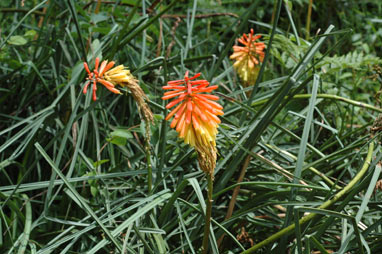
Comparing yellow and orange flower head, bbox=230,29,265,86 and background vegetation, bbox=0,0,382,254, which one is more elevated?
yellow and orange flower head, bbox=230,29,265,86

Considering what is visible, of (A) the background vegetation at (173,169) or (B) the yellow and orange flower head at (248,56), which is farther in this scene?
(B) the yellow and orange flower head at (248,56)

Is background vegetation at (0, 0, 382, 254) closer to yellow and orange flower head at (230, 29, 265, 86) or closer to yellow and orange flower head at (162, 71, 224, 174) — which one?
yellow and orange flower head at (230, 29, 265, 86)

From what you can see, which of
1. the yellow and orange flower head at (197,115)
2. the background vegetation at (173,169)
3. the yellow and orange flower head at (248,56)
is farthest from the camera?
the yellow and orange flower head at (248,56)

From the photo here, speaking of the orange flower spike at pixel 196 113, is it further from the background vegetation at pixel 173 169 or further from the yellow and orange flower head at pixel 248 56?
the yellow and orange flower head at pixel 248 56

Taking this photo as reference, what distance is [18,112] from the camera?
6.44ft

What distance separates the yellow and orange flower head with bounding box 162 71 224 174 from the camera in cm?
104

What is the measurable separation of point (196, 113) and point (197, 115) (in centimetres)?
1

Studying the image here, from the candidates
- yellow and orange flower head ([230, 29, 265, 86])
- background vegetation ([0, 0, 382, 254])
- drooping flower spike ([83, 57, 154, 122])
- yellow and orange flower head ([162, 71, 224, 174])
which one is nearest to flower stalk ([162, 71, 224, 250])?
yellow and orange flower head ([162, 71, 224, 174])

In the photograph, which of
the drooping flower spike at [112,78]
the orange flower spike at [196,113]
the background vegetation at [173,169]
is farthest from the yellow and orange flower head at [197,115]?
the background vegetation at [173,169]

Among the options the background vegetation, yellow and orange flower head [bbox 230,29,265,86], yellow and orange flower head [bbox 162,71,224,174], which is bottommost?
the background vegetation

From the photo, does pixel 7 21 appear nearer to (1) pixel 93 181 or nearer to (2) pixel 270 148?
(1) pixel 93 181

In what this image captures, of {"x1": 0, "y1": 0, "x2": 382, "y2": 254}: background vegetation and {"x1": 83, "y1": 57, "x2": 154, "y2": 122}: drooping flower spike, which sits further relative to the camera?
{"x1": 0, "y1": 0, "x2": 382, "y2": 254}: background vegetation

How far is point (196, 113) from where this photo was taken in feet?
3.43

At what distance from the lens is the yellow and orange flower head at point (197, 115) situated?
1036 millimetres
